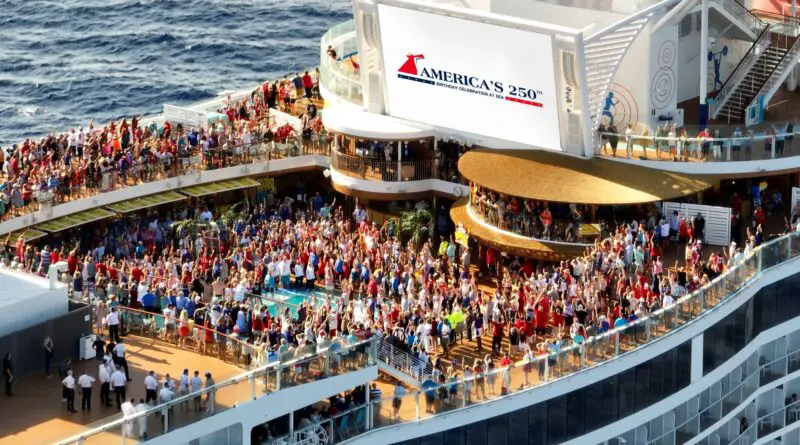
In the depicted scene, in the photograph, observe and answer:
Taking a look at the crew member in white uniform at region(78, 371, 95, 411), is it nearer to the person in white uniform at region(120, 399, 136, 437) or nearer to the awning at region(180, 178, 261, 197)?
the person in white uniform at region(120, 399, 136, 437)

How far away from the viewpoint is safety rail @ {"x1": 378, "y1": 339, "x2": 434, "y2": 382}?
186ft

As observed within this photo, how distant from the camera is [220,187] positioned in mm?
75500

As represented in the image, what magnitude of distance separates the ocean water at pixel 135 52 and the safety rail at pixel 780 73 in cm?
4691

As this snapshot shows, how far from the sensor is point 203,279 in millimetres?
66000

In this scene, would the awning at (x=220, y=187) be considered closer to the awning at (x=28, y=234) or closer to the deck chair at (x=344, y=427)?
the awning at (x=28, y=234)

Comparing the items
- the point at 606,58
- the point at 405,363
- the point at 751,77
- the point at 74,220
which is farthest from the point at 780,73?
the point at 74,220

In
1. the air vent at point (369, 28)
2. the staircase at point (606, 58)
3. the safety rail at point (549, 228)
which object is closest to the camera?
the safety rail at point (549, 228)

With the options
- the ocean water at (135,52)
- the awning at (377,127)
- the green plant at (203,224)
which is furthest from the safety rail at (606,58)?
the ocean water at (135,52)

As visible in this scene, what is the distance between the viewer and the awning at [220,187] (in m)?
74.9

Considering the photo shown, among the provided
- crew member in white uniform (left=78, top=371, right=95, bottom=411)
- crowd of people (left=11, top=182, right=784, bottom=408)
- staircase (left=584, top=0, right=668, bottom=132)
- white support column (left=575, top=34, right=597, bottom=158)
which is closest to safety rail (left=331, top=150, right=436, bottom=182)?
crowd of people (left=11, top=182, right=784, bottom=408)

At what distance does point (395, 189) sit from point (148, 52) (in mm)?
51791

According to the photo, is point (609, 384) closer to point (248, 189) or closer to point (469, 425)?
point (469, 425)

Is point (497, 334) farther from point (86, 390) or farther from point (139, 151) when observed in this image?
point (139, 151)

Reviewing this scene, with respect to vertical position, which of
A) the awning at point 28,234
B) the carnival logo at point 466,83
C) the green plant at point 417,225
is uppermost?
the carnival logo at point 466,83
